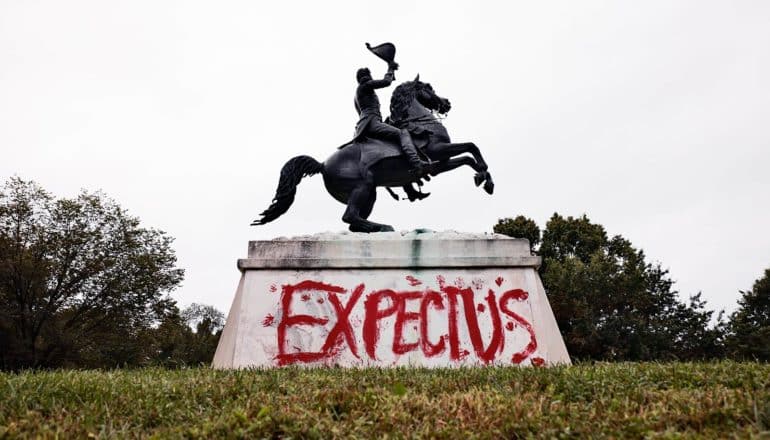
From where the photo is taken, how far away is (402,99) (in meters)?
9.48

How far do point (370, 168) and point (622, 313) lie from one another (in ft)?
71.6

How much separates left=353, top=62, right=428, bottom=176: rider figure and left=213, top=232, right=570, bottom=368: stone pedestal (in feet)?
4.21

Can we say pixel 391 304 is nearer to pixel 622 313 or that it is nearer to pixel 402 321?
pixel 402 321

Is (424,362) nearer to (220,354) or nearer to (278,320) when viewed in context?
(278,320)

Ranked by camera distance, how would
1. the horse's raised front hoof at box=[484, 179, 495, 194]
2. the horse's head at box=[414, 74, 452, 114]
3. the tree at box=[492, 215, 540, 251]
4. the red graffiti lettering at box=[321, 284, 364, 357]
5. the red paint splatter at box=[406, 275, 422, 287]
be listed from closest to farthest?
1. the red graffiti lettering at box=[321, 284, 364, 357]
2. the red paint splatter at box=[406, 275, 422, 287]
3. the horse's raised front hoof at box=[484, 179, 495, 194]
4. the horse's head at box=[414, 74, 452, 114]
5. the tree at box=[492, 215, 540, 251]

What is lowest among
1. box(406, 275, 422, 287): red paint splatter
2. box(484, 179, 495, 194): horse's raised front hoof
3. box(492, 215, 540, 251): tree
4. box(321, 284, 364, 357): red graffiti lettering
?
box(321, 284, 364, 357): red graffiti lettering

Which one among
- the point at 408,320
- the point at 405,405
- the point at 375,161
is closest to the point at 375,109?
the point at 375,161

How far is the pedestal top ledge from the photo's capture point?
25.2 ft

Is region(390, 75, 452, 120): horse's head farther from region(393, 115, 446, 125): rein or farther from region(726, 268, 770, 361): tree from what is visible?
region(726, 268, 770, 361): tree

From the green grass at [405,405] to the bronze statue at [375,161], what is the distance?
4167 mm

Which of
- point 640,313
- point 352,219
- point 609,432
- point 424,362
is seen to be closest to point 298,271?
point 352,219

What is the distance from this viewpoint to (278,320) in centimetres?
745

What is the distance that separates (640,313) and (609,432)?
2672 centimetres

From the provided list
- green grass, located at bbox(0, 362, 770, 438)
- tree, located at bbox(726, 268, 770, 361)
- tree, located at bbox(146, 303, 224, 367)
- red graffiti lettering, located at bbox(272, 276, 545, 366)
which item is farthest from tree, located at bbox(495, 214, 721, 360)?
green grass, located at bbox(0, 362, 770, 438)
